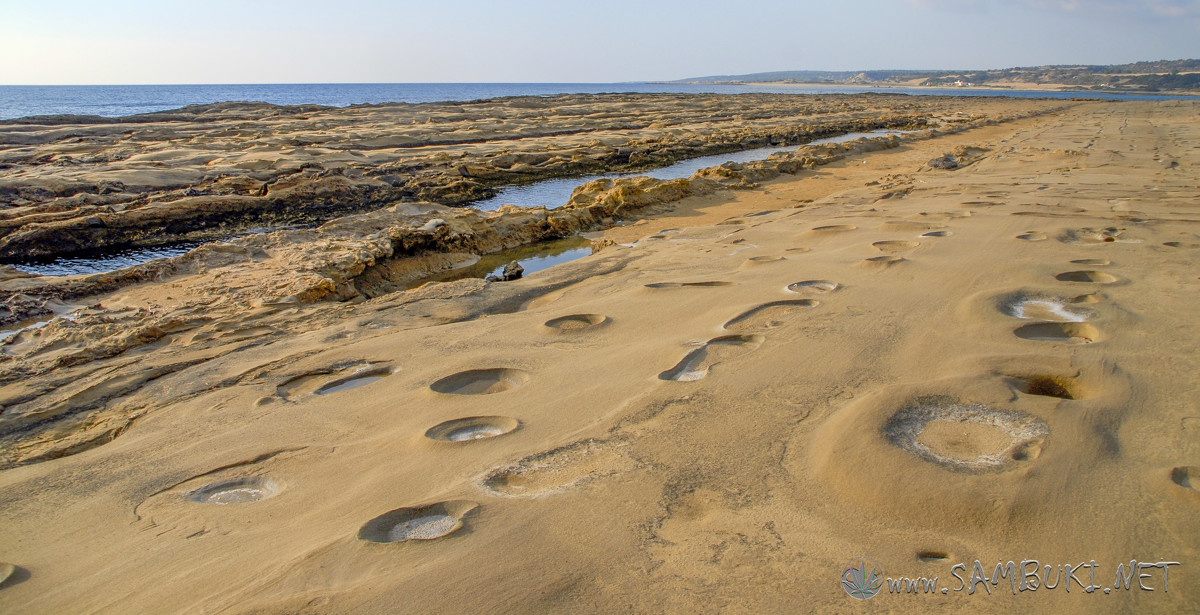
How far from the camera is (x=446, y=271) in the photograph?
7.10m

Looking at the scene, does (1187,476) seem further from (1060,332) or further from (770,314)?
(770,314)

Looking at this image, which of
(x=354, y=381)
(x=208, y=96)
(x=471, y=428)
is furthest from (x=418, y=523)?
(x=208, y=96)

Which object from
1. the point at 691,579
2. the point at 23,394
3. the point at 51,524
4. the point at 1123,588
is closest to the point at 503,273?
the point at 23,394

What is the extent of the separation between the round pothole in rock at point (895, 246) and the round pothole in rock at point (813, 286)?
123 cm

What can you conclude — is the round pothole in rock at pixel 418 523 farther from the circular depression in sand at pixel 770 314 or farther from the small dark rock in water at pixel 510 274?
the small dark rock in water at pixel 510 274

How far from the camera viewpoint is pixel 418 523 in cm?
206

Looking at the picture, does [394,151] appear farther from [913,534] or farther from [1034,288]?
[913,534]

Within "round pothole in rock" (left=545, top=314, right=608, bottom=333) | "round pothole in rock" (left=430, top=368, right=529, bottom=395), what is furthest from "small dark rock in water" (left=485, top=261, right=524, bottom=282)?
"round pothole in rock" (left=430, top=368, right=529, bottom=395)

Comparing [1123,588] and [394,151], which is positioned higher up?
[394,151]

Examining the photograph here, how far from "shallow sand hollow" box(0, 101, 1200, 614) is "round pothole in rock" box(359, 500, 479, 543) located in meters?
0.01

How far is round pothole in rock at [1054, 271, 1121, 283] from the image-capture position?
4169 millimetres

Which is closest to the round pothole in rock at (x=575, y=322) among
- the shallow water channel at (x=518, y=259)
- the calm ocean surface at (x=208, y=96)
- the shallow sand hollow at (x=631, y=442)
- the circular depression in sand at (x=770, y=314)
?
the shallow sand hollow at (x=631, y=442)

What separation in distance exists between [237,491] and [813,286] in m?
3.55

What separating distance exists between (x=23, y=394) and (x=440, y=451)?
110 inches
